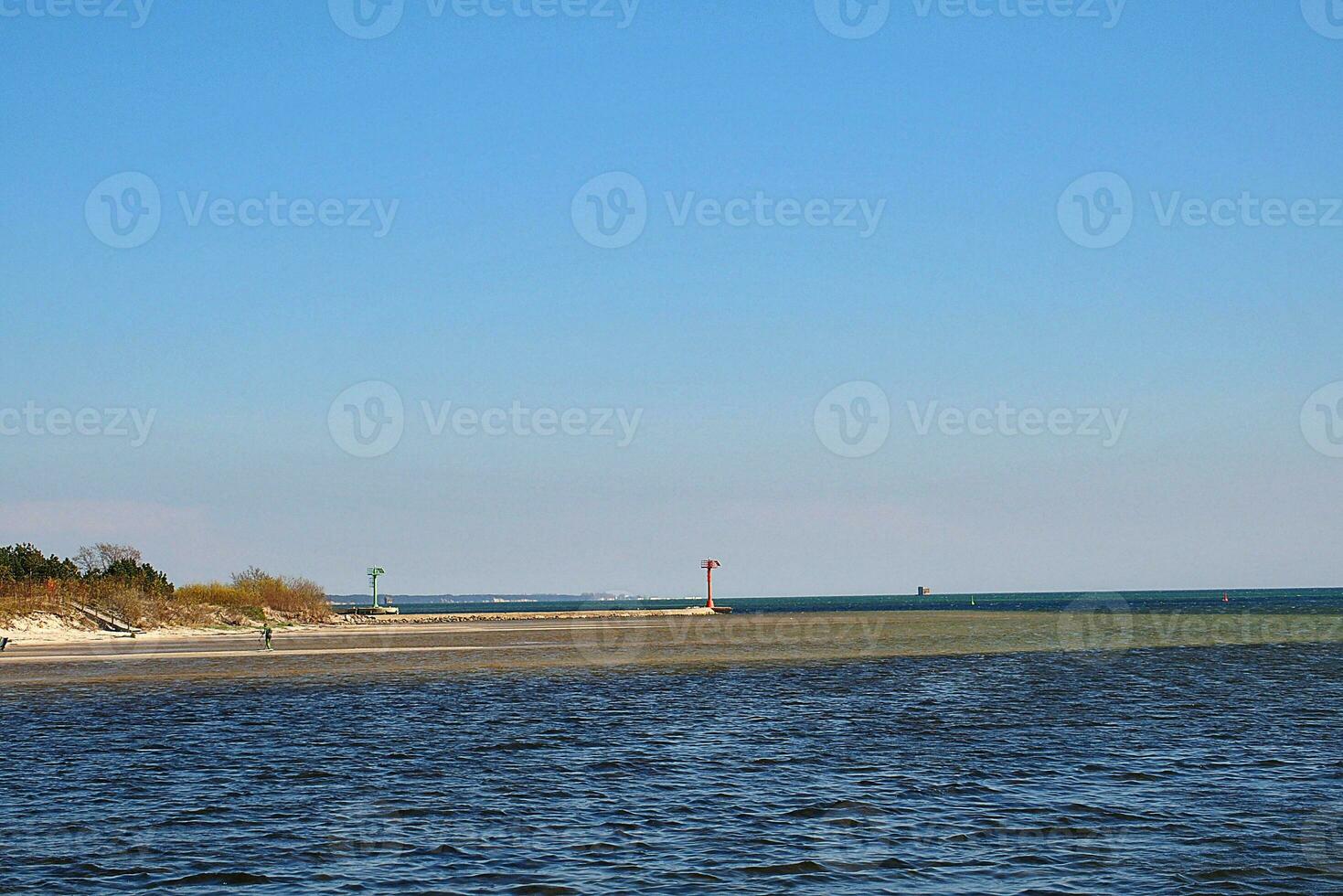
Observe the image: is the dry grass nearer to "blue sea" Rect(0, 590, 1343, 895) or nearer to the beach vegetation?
the beach vegetation

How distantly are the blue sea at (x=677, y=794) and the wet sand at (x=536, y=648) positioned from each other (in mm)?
16074

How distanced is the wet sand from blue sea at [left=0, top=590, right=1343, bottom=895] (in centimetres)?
1607

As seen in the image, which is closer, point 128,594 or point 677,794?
point 677,794

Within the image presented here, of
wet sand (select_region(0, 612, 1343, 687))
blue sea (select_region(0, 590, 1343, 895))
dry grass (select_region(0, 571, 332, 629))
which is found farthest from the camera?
dry grass (select_region(0, 571, 332, 629))

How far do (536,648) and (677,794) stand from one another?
62.9 metres

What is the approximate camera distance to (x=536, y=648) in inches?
3403

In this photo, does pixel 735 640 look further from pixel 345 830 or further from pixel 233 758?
pixel 345 830

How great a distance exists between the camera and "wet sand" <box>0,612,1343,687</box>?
61.8 metres

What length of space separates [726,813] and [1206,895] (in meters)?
8.45

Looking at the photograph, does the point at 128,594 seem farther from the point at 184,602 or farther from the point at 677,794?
the point at 677,794

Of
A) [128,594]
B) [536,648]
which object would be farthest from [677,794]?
[128,594]

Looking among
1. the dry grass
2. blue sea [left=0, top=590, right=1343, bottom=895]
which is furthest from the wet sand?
blue sea [left=0, top=590, right=1343, bottom=895]

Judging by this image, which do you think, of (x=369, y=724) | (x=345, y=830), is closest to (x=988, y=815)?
(x=345, y=830)

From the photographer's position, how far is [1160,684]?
164 ft
